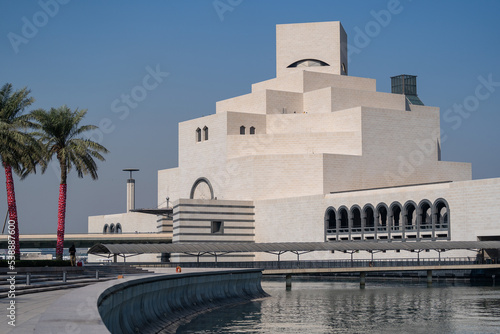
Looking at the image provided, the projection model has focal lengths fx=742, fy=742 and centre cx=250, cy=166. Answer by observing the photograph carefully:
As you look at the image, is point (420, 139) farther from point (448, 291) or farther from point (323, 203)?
point (448, 291)

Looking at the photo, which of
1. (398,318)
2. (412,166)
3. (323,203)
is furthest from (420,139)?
(398,318)

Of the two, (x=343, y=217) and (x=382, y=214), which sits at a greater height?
(x=382, y=214)

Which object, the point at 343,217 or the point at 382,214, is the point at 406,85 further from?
the point at 343,217

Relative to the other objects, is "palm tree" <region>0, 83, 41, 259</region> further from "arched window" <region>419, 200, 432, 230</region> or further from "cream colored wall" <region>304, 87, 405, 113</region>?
"cream colored wall" <region>304, 87, 405, 113</region>

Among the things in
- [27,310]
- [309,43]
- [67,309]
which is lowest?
[27,310]

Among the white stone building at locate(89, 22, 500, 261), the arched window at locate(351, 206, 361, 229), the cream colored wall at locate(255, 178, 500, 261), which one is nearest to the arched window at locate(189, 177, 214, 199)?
the white stone building at locate(89, 22, 500, 261)

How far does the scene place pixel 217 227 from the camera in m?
91.9

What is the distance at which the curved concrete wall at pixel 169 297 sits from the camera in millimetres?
21520

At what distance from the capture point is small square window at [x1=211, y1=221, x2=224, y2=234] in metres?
91.6

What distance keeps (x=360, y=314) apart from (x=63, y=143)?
1046 inches

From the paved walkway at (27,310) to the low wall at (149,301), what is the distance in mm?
901

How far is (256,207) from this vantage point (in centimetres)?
9269

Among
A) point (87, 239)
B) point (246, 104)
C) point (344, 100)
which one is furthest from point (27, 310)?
point (87, 239)

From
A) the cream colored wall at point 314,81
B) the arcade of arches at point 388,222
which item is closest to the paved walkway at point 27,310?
the arcade of arches at point 388,222
